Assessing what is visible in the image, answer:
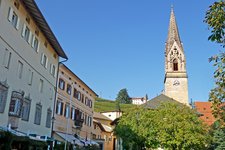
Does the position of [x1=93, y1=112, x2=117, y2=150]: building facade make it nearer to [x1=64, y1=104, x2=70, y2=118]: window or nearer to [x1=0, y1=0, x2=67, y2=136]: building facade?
[x1=64, y1=104, x2=70, y2=118]: window

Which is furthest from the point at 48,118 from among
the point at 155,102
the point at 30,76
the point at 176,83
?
the point at 176,83

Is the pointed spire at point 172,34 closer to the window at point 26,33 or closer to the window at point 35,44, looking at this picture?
the window at point 35,44

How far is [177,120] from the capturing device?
32406 mm

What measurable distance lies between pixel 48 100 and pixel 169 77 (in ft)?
153

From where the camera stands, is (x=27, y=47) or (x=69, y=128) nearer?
(x=27, y=47)

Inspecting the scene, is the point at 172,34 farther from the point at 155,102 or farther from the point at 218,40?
the point at 218,40

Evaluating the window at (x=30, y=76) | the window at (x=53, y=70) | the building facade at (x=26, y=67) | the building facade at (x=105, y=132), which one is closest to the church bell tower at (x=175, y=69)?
the building facade at (x=105, y=132)

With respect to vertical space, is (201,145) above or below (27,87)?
below

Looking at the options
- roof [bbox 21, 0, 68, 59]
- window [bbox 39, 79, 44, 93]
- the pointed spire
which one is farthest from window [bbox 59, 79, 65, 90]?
the pointed spire

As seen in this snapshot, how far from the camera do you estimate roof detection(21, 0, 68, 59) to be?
20.1 m

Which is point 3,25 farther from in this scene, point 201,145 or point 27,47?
point 201,145

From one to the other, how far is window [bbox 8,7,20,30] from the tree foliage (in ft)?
69.7

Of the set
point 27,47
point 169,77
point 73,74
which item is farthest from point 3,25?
point 169,77

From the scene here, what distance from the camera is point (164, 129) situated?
1283 inches
